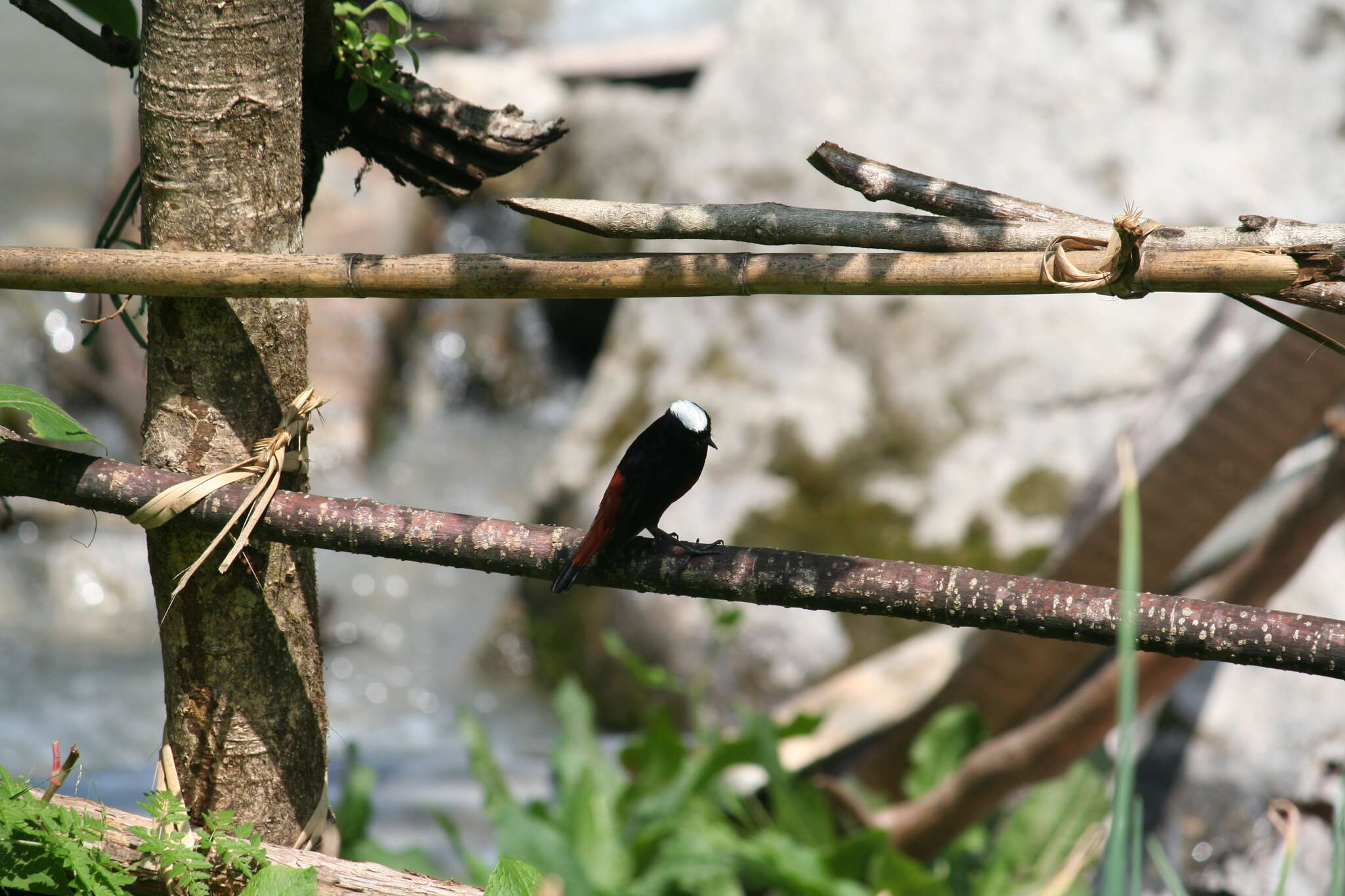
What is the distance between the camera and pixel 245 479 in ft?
3.99

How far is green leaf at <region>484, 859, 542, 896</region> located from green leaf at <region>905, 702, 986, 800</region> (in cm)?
230

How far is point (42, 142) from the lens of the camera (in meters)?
8.60

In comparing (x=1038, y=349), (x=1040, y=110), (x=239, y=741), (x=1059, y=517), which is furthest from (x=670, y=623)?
(x=239, y=741)

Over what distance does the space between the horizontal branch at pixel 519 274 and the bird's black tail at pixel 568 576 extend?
30cm

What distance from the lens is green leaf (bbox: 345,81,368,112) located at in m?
1.40

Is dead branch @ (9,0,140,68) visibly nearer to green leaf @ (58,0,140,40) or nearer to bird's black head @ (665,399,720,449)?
green leaf @ (58,0,140,40)

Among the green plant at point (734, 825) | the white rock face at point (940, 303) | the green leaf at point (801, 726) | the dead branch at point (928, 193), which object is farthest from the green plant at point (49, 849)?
the white rock face at point (940, 303)

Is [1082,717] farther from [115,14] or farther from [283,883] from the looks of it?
[115,14]

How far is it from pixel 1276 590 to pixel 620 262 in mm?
2365

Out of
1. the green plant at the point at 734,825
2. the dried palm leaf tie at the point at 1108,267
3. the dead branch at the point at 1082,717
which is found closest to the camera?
the dried palm leaf tie at the point at 1108,267

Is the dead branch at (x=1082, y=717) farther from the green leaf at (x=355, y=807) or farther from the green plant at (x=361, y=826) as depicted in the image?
the green leaf at (x=355, y=807)

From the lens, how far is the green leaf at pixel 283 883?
43.2 inches

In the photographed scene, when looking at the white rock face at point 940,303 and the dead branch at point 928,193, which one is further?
the white rock face at point 940,303

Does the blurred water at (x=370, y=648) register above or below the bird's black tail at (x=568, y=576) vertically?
above
